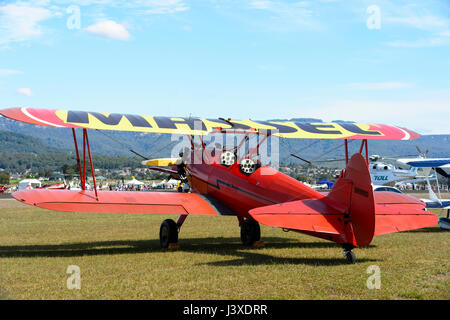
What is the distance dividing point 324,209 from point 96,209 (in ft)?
15.3

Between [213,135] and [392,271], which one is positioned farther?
[213,135]

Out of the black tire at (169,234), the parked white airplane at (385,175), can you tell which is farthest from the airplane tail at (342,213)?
the parked white airplane at (385,175)

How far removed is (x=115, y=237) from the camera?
13352 mm

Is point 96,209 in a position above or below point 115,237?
above

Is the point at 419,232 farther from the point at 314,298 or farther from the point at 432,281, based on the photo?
the point at 314,298

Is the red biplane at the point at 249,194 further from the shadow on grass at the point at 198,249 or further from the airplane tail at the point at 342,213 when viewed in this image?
the shadow on grass at the point at 198,249

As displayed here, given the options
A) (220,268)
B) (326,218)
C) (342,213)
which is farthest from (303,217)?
(220,268)

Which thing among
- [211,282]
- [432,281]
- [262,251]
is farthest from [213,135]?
[432,281]

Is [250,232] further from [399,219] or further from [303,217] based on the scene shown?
[399,219]

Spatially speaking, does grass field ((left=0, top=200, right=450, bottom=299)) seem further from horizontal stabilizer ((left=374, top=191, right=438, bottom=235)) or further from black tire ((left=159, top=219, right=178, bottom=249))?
horizontal stabilizer ((left=374, top=191, right=438, bottom=235))

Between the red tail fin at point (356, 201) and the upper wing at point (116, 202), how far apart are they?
11.3 ft

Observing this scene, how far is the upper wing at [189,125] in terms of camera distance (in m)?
9.51

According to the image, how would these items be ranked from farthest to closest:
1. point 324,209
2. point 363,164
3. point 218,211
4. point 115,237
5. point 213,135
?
point 115,237 → point 213,135 → point 218,211 → point 324,209 → point 363,164

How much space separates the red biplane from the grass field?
0.68 m
